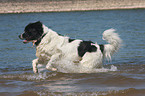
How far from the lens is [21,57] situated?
995cm

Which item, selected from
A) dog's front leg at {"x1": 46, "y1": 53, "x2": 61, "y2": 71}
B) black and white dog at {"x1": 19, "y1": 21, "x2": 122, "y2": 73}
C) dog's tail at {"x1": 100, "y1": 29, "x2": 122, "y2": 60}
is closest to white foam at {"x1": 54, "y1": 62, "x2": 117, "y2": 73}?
black and white dog at {"x1": 19, "y1": 21, "x2": 122, "y2": 73}

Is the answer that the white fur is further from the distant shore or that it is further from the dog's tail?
the distant shore

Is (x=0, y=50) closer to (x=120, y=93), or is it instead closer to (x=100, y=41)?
(x=100, y=41)

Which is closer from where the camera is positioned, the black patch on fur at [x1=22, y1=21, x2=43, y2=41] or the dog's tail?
the black patch on fur at [x1=22, y1=21, x2=43, y2=41]

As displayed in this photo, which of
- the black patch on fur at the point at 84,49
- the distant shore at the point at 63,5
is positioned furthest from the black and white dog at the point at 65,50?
the distant shore at the point at 63,5

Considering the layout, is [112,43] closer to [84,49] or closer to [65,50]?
[84,49]

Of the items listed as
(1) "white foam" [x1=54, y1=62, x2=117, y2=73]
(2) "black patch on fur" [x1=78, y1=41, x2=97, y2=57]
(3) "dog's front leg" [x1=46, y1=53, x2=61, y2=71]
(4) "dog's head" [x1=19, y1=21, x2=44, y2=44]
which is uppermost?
(4) "dog's head" [x1=19, y1=21, x2=44, y2=44]

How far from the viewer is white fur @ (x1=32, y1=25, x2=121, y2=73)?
6.89 meters

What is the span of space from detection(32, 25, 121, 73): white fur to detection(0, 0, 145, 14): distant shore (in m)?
38.2

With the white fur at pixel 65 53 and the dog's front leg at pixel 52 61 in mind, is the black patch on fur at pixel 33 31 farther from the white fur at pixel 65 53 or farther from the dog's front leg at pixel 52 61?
the dog's front leg at pixel 52 61

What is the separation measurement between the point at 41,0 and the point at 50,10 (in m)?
3.07

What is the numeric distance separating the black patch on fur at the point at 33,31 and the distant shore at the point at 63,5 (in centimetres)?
3836

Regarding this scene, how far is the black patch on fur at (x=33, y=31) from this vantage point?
6711 mm

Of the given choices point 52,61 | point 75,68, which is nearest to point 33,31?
point 52,61
